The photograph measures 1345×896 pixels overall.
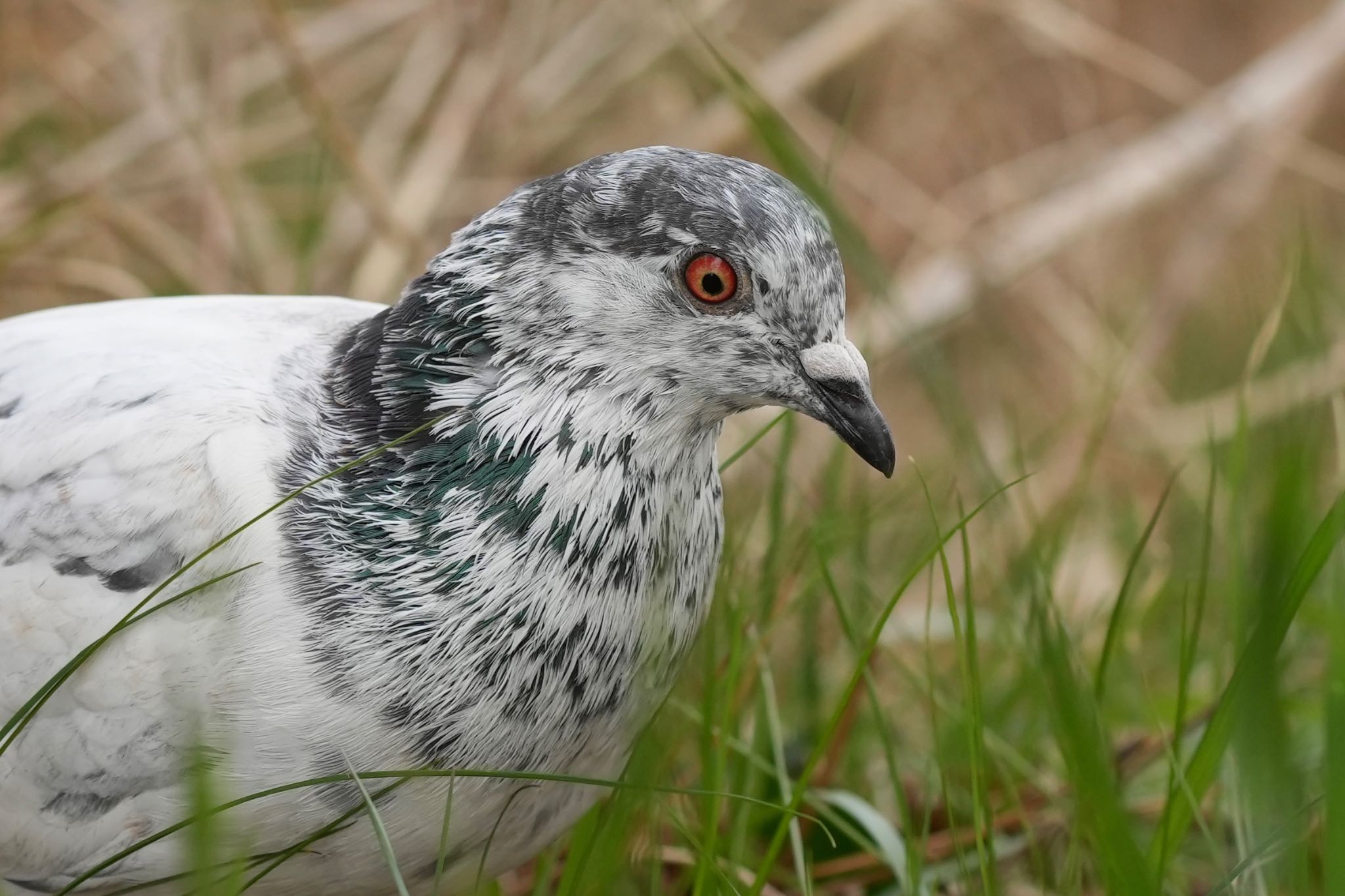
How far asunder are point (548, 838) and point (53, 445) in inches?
39.8

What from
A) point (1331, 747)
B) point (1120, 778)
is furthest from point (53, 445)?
point (1120, 778)

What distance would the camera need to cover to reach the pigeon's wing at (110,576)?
224cm

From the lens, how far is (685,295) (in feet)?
7.59

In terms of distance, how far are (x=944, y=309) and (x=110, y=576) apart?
3.73 m

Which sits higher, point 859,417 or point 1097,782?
point 859,417

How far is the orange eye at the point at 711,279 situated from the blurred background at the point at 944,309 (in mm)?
195

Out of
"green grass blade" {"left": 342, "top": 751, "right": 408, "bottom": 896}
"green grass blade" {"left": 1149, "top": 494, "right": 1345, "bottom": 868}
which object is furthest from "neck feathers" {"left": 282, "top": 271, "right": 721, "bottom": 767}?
"green grass blade" {"left": 1149, "top": 494, "right": 1345, "bottom": 868}

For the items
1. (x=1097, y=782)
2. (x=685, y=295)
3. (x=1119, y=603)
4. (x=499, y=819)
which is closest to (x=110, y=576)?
(x=499, y=819)

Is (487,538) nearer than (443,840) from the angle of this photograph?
No

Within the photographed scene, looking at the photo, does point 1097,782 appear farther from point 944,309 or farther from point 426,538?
point 944,309

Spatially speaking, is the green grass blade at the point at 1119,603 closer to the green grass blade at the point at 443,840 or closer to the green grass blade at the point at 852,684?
the green grass blade at the point at 852,684

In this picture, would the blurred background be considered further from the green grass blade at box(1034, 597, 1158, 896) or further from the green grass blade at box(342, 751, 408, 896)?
the green grass blade at box(342, 751, 408, 896)

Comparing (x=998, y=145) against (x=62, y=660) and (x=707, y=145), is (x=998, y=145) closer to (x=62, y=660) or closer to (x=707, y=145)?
(x=707, y=145)

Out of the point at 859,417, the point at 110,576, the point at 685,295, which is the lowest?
the point at 110,576
